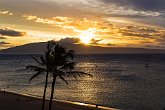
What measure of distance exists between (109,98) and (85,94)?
710cm

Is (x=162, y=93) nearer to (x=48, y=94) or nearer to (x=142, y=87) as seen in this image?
(x=142, y=87)

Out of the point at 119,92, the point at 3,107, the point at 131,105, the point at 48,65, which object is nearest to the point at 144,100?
the point at 131,105

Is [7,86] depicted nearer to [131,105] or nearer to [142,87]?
[142,87]

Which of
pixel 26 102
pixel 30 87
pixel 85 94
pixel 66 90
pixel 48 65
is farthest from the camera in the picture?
pixel 30 87

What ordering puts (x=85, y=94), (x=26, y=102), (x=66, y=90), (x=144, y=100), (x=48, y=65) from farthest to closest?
(x=66, y=90) < (x=85, y=94) < (x=144, y=100) < (x=26, y=102) < (x=48, y=65)

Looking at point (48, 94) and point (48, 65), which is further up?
point (48, 65)

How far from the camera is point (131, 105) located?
6562 cm

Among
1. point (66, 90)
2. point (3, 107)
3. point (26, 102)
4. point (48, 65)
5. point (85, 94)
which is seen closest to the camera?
point (48, 65)

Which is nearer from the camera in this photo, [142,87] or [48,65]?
[48,65]

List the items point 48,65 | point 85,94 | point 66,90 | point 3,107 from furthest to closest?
point 66,90
point 85,94
point 3,107
point 48,65

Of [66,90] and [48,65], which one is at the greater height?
[48,65]

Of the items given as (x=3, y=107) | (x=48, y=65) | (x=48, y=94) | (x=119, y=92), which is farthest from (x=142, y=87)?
(x=48, y=65)

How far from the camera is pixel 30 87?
91.9 meters

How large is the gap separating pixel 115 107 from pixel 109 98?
10106 mm
